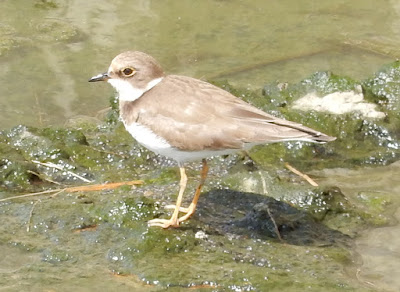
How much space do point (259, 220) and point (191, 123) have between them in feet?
2.69

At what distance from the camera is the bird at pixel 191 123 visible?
5.23m

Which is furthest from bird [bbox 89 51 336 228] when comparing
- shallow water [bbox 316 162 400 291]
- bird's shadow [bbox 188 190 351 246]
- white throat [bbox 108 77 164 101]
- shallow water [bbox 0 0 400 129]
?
shallow water [bbox 0 0 400 129]

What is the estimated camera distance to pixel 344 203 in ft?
19.6

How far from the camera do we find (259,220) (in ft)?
18.2

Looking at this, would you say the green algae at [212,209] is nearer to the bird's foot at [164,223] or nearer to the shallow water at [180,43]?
the bird's foot at [164,223]

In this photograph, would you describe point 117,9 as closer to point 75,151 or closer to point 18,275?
point 75,151

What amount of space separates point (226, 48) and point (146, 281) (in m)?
4.93

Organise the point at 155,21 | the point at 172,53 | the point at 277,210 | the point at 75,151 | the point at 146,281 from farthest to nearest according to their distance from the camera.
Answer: the point at 155,21, the point at 172,53, the point at 75,151, the point at 277,210, the point at 146,281

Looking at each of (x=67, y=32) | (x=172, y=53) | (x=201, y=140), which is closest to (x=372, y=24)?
(x=172, y=53)

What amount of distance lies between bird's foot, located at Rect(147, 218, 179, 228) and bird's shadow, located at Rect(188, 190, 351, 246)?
0.62 feet

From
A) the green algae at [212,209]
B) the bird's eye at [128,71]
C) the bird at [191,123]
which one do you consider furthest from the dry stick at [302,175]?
the bird's eye at [128,71]

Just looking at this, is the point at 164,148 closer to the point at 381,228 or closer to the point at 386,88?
the point at 381,228

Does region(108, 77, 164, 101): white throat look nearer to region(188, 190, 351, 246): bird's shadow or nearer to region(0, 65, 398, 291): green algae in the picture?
region(0, 65, 398, 291): green algae

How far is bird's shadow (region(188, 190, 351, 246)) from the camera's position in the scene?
18.1 feet
